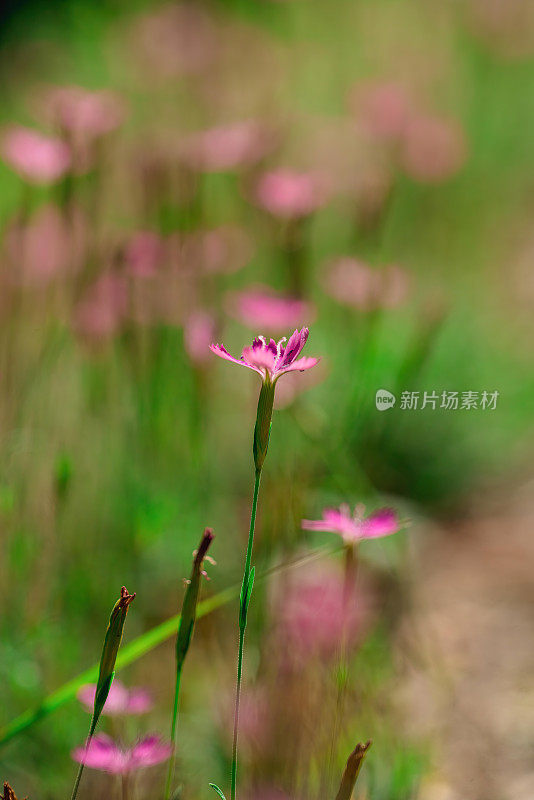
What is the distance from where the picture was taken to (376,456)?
4.69ft

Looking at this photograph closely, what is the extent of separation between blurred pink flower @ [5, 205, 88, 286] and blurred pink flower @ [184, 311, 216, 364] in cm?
14

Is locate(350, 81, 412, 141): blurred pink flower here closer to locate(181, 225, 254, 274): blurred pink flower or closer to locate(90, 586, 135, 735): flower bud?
locate(181, 225, 254, 274): blurred pink flower

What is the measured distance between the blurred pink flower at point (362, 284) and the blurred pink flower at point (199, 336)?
182 mm

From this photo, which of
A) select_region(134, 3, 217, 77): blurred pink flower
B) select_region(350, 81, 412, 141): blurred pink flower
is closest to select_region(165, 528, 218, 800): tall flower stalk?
select_region(350, 81, 412, 141): blurred pink flower

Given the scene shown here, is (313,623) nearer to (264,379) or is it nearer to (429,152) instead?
(264,379)

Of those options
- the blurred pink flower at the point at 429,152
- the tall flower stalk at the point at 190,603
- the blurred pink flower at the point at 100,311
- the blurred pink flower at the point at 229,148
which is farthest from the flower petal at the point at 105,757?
the blurred pink flower at the point at 429,152

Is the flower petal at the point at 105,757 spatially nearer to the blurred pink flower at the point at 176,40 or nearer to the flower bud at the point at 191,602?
the flower bud at the point at 191,602

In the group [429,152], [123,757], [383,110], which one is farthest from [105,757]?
[429,152]

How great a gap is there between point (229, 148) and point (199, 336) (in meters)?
0.32

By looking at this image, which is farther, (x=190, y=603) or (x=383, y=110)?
(x=383, y=110)

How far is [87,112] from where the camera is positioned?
0.94m

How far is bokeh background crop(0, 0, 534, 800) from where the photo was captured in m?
0.78

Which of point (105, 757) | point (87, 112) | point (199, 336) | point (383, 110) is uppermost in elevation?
point (383, 110)

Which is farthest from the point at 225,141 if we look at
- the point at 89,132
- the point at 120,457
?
the point at 120,457
